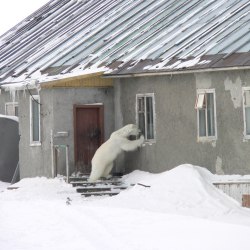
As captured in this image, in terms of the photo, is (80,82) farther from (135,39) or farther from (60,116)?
(135,39)

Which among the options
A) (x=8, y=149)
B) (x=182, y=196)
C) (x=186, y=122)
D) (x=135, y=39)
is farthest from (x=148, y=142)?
(x=8, y=149)

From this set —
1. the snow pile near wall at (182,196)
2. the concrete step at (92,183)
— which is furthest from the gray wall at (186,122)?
the concrete step at (92,183)

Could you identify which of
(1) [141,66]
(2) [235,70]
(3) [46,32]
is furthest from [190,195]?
(3) [46,32]

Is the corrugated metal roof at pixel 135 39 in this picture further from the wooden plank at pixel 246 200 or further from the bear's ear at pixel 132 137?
the wooden plank at pixel 246 200

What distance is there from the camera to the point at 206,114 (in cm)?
2191

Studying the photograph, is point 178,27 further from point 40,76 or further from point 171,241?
point 171,241

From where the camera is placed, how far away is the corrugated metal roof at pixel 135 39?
2205 centimetres

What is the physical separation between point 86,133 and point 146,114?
2047 millimetres

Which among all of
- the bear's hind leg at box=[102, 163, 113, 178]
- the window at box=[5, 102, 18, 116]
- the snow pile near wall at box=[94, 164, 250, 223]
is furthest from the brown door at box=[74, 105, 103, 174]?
the window at box=[5, 102, 18, 116]

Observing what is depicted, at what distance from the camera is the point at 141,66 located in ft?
76.3

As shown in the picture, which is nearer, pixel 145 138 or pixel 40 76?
pixel 145 138

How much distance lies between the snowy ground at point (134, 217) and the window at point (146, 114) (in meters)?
1.12

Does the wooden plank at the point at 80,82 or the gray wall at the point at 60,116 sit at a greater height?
the wooden plank at the point at 80,82

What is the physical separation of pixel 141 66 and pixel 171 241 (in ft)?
32.1
